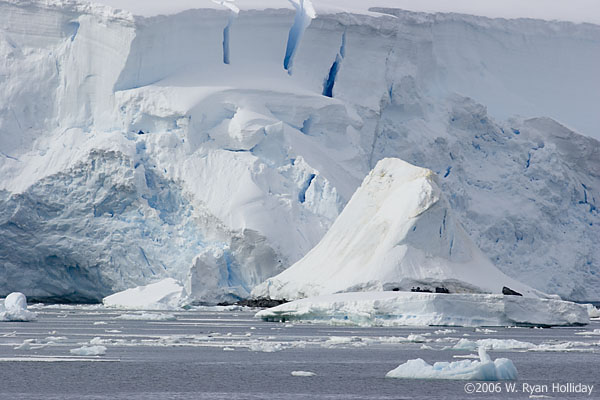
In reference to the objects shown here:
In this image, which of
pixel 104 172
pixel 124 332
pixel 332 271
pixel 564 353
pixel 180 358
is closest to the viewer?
pixel 180 358

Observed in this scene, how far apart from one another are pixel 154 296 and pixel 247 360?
1358cm

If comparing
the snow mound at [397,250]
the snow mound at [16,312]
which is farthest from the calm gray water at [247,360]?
the snow mound at [397,250]

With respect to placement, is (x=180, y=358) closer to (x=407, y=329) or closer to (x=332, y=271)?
(x=407, y=329)

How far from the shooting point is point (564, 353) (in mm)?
17781

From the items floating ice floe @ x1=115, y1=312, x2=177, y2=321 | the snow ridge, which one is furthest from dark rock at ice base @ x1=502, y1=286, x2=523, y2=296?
the snow ridge

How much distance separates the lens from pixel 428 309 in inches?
894

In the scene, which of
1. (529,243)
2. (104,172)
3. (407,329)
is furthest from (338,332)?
(529,243)

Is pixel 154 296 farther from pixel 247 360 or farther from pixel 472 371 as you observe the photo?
pixel 472 371

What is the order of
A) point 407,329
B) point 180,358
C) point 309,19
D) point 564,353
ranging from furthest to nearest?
point 309,19 < point 407,329 < point 564,353 < point 180,358

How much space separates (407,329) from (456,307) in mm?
1492

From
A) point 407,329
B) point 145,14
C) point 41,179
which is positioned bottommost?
point 407,329

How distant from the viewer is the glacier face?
3228 centimetres

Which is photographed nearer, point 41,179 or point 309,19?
point 41,179

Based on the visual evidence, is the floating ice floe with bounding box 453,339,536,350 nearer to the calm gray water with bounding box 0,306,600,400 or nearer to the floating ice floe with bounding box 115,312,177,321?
the calm gray water with bounding box 0,306,600,400
